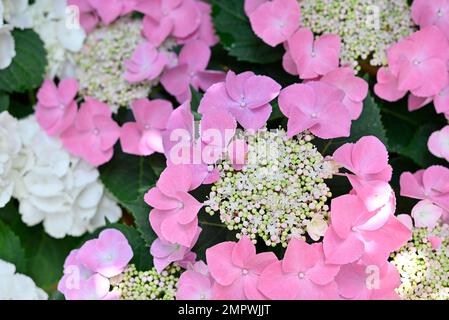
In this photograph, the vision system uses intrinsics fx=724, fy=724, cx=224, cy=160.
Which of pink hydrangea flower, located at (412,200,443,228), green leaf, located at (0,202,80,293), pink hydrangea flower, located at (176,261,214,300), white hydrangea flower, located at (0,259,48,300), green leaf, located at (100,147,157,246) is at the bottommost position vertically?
green leaf, located at (0,202,80,293)

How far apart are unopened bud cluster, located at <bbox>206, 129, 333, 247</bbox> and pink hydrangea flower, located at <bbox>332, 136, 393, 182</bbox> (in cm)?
2

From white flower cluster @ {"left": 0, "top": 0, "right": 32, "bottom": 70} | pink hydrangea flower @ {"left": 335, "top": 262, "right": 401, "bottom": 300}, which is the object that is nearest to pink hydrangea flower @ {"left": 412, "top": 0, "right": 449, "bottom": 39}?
pink hydrangea flower @ {"left": 335, "top": 262, "right": 401, "bottom": 300}

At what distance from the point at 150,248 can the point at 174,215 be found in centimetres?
9

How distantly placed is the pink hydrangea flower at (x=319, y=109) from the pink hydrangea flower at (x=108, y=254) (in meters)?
0.27

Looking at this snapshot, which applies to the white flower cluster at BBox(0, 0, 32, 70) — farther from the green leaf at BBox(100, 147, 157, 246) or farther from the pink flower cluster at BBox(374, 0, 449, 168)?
the pink flower cluster at BBox(374, 0, 449, 168)

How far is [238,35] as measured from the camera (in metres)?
1.12

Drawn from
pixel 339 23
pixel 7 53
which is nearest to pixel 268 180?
pixel 339 23

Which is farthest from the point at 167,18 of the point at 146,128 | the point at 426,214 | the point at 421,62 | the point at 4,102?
the point at 426,214

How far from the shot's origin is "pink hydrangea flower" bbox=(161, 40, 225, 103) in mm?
1118

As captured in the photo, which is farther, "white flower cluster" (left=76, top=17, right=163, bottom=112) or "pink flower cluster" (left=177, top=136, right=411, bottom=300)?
"white flower cluster" (left=76, top=17, right=163, bottom=112)

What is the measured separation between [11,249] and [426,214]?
1.97ft

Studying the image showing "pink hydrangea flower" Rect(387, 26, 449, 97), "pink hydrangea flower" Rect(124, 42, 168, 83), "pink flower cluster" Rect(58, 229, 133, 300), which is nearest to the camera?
"pink flower cluster" Rect(58, 229, 133, 300)

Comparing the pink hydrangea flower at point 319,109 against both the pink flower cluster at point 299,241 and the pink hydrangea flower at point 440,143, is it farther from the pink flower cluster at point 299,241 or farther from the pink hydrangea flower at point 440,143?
the pink hydrangea flower at point 440,143
